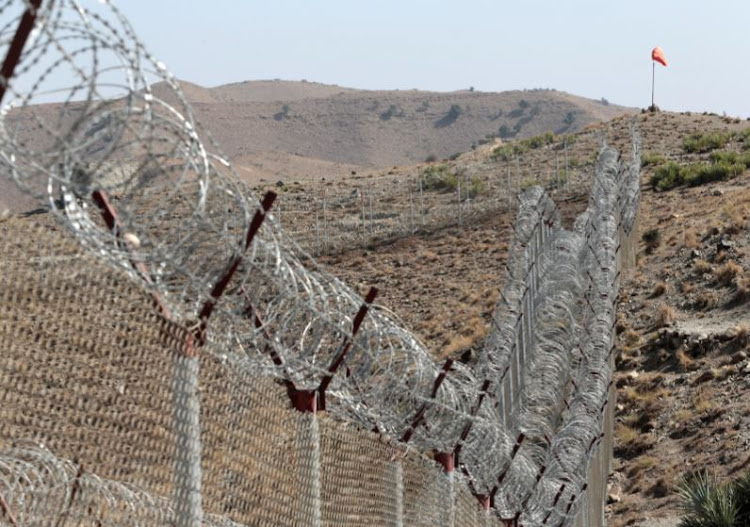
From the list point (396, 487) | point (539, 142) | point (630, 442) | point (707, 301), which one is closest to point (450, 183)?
point (539, 142)

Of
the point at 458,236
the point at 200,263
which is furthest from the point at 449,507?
the point at 458,236

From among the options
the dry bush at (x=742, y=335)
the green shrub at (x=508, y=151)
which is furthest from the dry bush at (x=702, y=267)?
the green shrub at (x=508, y=151)

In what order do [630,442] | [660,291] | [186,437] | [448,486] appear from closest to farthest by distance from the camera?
[186,437] < [448,486] < [630,442] < [660,291]

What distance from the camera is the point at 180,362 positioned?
402 centimetres

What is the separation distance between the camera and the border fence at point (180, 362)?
10.6 ft

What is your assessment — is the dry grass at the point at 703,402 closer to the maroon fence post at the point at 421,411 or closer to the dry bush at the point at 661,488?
the dry bush at the point at 661,488

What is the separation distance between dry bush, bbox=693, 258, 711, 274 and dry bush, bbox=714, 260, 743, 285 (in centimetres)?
38

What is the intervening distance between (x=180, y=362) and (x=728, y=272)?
62.3 ft

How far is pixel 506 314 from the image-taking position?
453 inches

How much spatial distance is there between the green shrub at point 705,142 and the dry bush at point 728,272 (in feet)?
65.8

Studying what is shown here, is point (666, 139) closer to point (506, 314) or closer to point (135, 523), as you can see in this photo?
point (506, 314)

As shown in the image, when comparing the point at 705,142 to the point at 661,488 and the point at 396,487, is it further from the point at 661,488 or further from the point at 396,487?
the point at 396,487

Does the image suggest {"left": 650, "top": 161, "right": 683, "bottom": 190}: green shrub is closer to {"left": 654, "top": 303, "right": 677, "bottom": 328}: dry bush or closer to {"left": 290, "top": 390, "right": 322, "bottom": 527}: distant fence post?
{"left": 654, "top": 303, "right": 677, "bottom": 328}: dry bush

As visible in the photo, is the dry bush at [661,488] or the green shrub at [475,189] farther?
the green shrub at [475,189]
